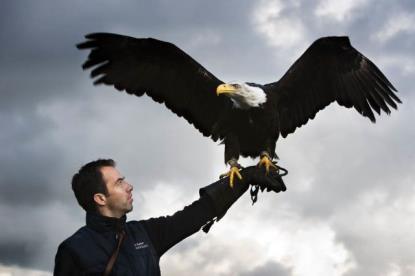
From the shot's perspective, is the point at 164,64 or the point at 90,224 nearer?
the point at 90,224

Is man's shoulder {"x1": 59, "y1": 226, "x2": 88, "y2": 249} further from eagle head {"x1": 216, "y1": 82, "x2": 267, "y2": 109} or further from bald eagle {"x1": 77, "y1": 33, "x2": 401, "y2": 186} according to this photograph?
eagle head {"x1": 216, "y1": 82, "x2": 267, "y2": 109}

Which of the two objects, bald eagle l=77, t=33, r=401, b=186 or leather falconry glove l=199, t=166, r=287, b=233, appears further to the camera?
bald eagle l=77, t=33, r=401, b=186

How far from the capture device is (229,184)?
3.92m

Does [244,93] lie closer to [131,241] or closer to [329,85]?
[329,85]

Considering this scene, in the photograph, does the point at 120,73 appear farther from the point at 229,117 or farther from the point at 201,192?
the point at 201,192

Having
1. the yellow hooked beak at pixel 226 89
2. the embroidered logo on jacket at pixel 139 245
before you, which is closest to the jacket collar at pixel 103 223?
the embroidered logo on jacket at pixel 139 245

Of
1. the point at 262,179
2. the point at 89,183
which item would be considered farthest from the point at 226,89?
the point at 89,183

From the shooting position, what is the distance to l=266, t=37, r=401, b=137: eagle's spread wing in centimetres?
651

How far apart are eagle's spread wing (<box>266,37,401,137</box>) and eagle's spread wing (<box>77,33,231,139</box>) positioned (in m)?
0.83

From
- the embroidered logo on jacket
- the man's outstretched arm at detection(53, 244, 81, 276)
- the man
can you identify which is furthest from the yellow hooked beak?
the man's outstretched arm at detection(53, 244, 81, 276)

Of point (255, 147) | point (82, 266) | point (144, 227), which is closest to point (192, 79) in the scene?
point (255, 147)

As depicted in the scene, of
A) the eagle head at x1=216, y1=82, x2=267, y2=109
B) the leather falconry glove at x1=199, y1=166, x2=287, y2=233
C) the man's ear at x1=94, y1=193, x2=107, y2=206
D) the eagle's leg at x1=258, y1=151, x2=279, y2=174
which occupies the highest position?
the eagle head at x1=216, y1=82, x2=267, y2=109

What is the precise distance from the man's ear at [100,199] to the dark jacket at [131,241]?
0.24 ft

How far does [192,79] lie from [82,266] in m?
3.68
